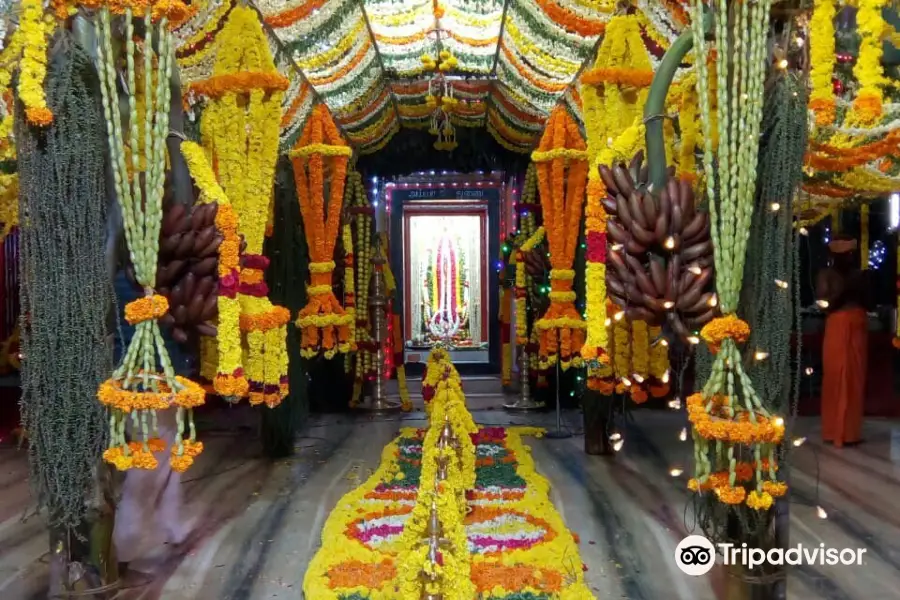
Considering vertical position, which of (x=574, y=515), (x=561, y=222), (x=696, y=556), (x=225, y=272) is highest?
(x=561, y=222)

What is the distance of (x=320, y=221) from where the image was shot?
506cm

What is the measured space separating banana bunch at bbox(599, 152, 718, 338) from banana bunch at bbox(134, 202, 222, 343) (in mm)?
1387

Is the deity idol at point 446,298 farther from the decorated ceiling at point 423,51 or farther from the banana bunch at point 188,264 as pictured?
the banana bunch at point 188,264

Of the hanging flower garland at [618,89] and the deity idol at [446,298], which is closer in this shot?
the hanging flower garland at [618,89]

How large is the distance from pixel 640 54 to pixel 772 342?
2041mm

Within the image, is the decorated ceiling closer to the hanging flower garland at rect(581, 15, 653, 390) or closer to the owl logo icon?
the hanging flower garland at rect(581, 15, 653, 390)

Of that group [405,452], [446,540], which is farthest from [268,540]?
[405,452]

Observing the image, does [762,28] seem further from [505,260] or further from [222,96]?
[505,260]

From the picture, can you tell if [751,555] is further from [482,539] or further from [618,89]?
[618,89]

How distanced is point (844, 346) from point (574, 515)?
3229 millimetres

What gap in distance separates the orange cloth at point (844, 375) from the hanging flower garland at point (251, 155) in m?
4.41

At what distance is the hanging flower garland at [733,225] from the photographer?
6.92ft

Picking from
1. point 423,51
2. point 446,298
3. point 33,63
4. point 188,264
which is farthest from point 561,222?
point 446,298

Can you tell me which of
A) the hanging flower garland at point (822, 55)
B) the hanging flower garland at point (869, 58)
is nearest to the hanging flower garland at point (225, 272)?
the hanging flower garland at point (822, 55)
